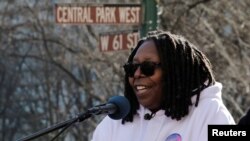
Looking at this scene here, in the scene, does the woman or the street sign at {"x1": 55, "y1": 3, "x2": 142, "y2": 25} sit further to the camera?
the street sign at {"x1": 55, "y1": 3, "x2": 142, "y2": 25}

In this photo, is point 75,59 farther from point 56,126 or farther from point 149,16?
point 56,126

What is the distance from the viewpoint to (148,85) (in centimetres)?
421

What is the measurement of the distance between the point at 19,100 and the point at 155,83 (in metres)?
14.2

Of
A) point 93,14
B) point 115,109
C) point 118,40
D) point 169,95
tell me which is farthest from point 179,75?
point 118,40

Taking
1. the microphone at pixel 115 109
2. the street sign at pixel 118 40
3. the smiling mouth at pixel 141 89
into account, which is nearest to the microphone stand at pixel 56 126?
the microphone at pixel 115 109

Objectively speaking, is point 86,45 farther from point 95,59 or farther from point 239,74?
point 239,74

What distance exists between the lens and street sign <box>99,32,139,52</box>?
9070 mm

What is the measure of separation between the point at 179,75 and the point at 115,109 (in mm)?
365

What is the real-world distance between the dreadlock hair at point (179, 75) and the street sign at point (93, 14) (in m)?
4.37

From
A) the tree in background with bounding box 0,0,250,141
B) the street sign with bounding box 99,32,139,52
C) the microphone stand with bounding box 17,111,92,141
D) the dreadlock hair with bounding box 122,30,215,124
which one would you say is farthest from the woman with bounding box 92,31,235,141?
the tree in background with bounding box 0,0,250,141

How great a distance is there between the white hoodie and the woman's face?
0.07 m

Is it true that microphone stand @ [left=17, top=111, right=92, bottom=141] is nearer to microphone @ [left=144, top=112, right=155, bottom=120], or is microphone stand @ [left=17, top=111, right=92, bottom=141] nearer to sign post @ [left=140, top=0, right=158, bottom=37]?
microphone @ [left=144, top=112, right=155, bottom=120]

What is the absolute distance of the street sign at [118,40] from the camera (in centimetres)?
907

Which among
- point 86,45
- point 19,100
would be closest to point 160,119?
point 86,45
